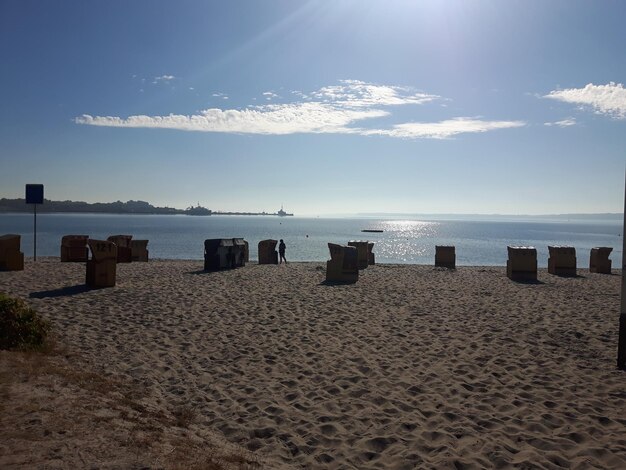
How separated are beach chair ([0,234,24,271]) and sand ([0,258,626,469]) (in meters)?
3.73

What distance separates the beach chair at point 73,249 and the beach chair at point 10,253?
4376mm

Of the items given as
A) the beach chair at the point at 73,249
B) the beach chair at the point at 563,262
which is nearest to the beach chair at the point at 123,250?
the beach chair at the point at 73,249

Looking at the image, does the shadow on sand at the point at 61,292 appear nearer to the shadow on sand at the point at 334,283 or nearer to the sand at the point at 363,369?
the sand at the point at 363,369

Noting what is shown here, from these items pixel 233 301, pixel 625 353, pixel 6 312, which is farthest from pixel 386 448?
pixel 233 301

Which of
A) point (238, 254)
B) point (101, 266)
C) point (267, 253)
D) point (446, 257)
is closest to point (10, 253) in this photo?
point (101, 266)

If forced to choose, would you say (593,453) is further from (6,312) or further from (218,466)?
(6,312)

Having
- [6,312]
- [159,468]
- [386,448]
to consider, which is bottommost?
[386,448]

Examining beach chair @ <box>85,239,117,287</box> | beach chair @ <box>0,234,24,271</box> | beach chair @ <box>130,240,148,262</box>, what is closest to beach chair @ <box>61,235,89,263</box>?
beach chair @ <box>130,240,148,262</box>

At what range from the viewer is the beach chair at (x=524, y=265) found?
63.1 feet

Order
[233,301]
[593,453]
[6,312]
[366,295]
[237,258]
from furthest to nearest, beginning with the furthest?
[237,258]
[366,295]
[233,301]
[6,312]
[593,453]

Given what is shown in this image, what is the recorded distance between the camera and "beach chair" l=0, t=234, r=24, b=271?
17438mm

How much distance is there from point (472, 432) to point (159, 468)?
3.34 meters

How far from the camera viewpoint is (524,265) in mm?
19344

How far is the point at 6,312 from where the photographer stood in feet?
22.5
